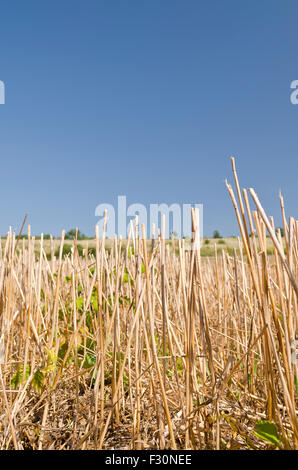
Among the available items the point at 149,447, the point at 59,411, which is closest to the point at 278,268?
the point at 149,447

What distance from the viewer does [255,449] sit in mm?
1079

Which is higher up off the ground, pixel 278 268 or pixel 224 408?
pixel 278 268

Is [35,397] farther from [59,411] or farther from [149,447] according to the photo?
[149,447]

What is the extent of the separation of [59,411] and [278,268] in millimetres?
993

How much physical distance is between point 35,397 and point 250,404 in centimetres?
84

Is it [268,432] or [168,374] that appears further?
[168,374]

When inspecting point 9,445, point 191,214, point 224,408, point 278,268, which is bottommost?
point 9,445
